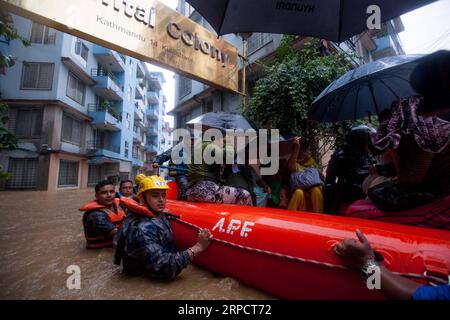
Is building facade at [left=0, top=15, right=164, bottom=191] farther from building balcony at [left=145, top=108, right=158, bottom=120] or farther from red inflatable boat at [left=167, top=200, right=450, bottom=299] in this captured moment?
building balcony at [left=145, top=108, right=158, bottom=120]

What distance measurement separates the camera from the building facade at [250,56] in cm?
1011

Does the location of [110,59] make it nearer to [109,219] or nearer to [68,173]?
[68,173]

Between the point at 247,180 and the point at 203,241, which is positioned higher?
the point at 247,180

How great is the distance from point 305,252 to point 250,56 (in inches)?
448

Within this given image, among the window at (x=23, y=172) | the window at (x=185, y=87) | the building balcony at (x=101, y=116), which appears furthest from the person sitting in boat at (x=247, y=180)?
the building balcony at (x=101, y=116)

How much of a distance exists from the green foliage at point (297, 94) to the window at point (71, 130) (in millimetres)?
16270

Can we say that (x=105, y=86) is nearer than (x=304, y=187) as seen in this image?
No

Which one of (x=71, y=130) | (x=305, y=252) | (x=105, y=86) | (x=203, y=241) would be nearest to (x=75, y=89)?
(x=105, y=86)

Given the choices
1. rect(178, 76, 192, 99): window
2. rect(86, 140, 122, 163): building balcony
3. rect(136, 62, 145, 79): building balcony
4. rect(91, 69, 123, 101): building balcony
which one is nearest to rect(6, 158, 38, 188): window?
rect(86, 140, 122, 163): building balcony

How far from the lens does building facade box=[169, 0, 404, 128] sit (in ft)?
33.2

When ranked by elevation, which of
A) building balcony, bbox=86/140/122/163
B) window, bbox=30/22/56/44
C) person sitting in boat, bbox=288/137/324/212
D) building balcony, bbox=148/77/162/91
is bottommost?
person sitting in boat, bbox=288/137/324/212

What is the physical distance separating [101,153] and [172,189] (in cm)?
1843

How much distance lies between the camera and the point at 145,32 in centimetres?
540

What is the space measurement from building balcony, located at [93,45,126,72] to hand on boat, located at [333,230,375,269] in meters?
23.6
